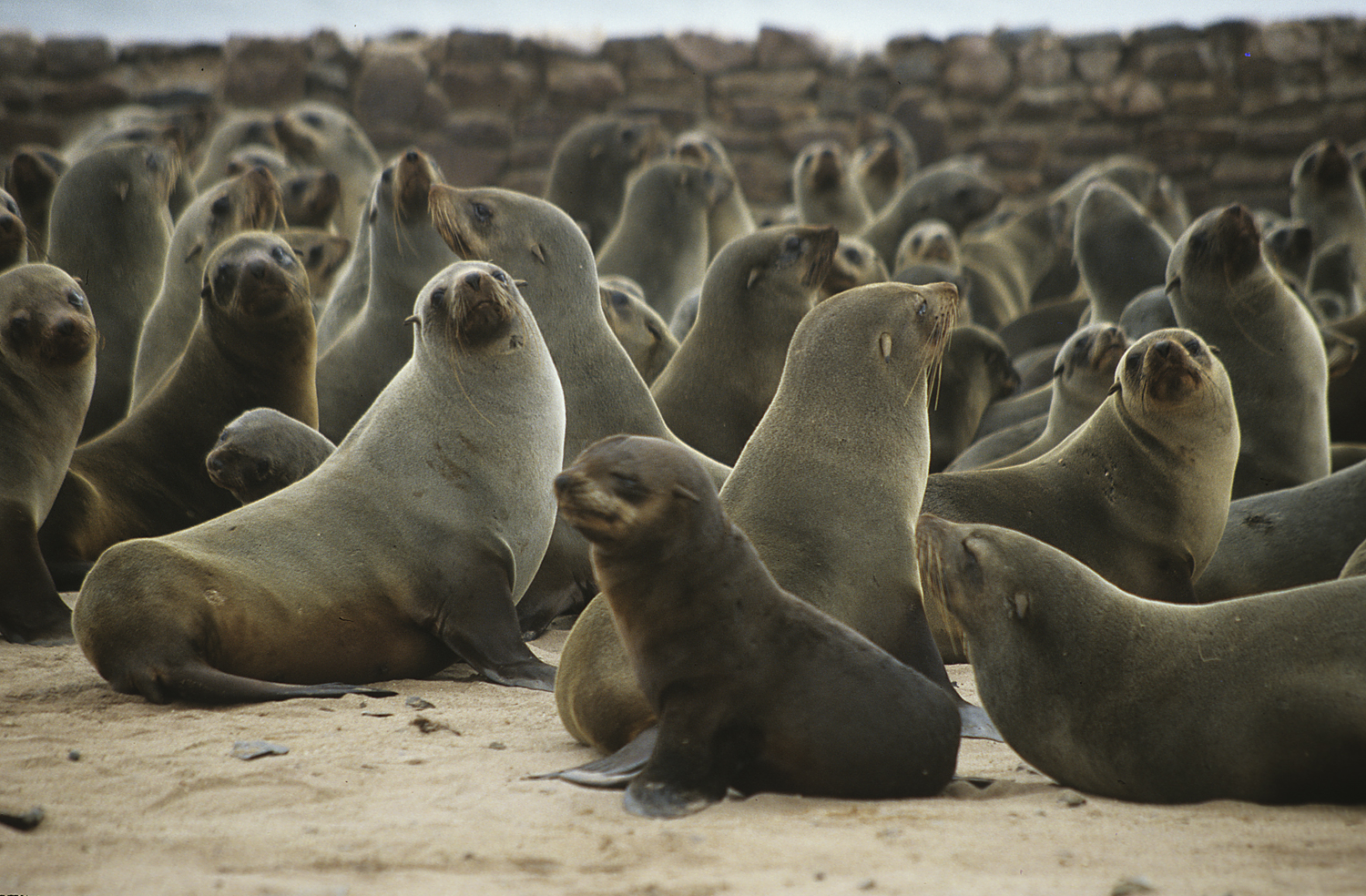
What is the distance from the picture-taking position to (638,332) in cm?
692

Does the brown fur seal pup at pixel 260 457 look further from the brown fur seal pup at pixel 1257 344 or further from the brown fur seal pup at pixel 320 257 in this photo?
the brown fur seal pup at pixel 1257 344

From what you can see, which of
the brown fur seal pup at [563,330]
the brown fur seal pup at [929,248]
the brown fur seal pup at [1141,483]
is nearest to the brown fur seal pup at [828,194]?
the brown fur seal pup at [929,248]

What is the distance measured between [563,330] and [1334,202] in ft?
24.7

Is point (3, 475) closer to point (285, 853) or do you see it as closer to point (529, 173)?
point (285, 853)

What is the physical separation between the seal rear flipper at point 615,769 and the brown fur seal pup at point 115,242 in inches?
188

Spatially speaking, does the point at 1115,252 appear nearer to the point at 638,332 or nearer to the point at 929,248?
the point at 929,248

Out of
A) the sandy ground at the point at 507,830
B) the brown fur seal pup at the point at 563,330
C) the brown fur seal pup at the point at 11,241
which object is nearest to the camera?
the sandy ground at the point at 507,830

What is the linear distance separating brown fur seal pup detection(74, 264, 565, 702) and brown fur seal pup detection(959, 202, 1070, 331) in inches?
253

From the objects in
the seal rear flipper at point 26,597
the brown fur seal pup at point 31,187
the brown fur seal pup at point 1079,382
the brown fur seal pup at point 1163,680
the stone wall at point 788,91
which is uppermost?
the stone wall at point 788,91

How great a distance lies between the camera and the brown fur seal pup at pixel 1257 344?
5.90 metres

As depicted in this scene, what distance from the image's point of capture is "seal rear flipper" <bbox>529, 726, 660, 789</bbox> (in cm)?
295

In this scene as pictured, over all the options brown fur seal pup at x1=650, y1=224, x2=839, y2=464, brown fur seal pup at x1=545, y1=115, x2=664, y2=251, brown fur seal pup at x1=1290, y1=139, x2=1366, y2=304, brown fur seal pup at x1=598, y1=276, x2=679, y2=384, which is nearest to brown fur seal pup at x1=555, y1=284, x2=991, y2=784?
brown fur seal pup at x1=650, y1=224, x2=839, y2=464

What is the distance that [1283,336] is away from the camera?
6.11m

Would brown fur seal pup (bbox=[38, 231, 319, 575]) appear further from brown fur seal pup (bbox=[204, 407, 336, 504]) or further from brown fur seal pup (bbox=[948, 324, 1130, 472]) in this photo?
brown fur seal pup (bbox=[948, 324, 1130, 472])
